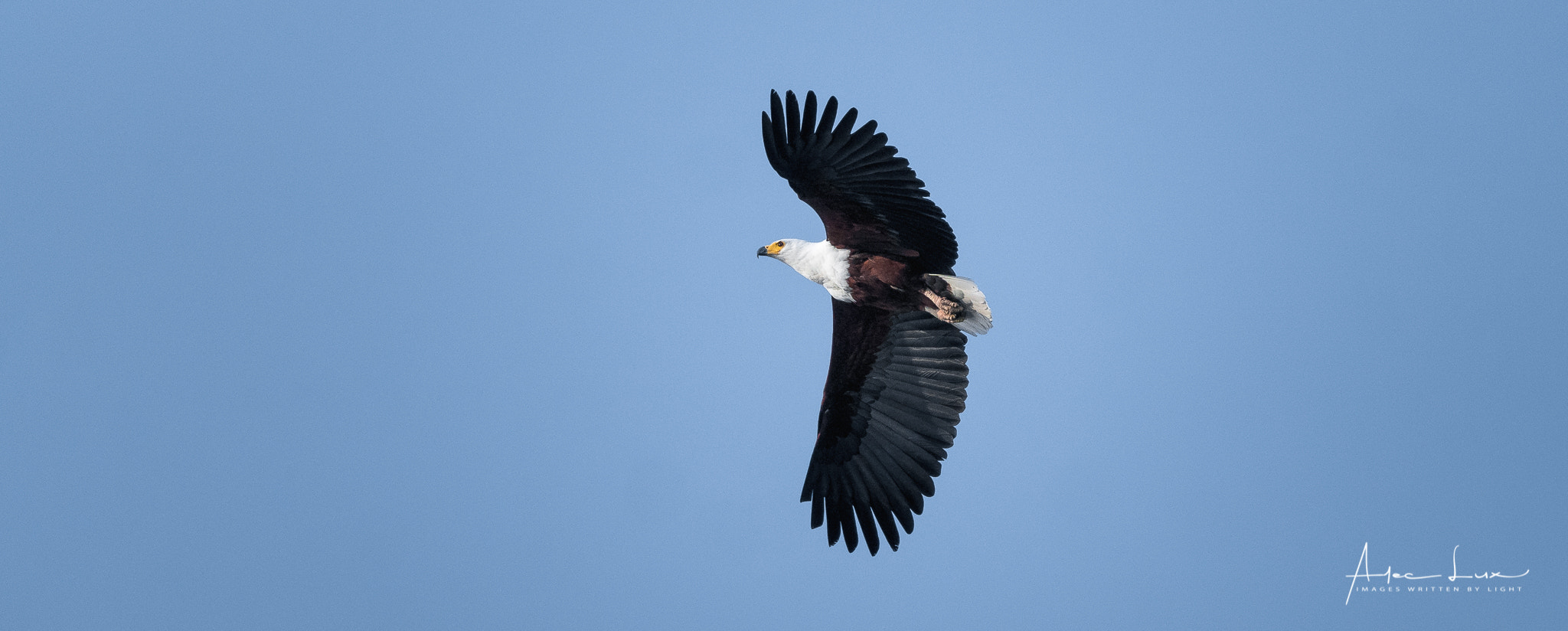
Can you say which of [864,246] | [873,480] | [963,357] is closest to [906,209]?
[864,246]

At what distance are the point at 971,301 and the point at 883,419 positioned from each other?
5.88 feet

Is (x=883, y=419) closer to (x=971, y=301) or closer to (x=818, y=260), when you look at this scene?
(x=971, y=301)

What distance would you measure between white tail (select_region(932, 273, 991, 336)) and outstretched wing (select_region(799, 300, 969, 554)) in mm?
427

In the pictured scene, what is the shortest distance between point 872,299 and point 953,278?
3.00 ft

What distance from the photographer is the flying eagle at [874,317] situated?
39.2 ft

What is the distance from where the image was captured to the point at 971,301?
12688mm

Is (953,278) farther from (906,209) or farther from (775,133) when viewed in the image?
(775,133)

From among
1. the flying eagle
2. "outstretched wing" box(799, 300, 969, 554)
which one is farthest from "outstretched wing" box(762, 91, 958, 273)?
"outstretched wing" box(799, 300, 969, 554)

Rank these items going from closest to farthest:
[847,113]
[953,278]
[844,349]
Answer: [847,113] < [953,278] < [844,349]

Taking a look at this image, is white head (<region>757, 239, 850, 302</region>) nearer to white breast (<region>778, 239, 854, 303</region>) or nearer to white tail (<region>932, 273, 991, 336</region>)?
white breast (<region>778, 239, 854, 303</region>)

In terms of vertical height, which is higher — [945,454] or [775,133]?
[775,133]

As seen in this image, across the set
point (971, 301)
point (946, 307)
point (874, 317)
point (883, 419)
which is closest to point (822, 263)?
point (874, 317)

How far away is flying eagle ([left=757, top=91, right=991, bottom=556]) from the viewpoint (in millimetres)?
11961

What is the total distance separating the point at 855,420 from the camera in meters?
13.8
